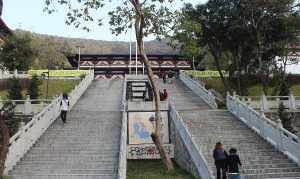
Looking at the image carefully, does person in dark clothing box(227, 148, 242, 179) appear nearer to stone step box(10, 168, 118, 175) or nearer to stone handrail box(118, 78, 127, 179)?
stone handrail box(118, 78, 127, 179)

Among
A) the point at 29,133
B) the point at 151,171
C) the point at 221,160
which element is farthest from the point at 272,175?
the point at 29,133

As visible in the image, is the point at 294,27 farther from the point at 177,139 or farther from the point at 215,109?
the point at 177,139

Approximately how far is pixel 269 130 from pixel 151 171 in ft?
18.8

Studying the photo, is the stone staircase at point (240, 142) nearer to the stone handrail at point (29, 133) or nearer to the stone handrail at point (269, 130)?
the stone handrail at point (269, 130)

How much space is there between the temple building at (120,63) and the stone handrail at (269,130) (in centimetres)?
3567

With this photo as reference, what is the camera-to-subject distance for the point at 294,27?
3619 cm

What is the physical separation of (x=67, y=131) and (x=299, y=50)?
27075 millimetres

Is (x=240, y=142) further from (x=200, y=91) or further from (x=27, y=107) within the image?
(x=27, y=107)

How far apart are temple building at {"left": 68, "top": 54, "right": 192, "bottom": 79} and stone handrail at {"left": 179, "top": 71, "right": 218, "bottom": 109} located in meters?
17.1

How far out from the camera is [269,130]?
21812 millimetres

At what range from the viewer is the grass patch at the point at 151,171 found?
19531 millimetres

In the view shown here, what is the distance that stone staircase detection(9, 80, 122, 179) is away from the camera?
18641 mm

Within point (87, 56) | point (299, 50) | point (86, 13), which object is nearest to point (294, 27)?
point (299, 50)

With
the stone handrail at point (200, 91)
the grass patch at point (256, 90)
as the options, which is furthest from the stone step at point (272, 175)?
the grass patch at point (256, 90)
